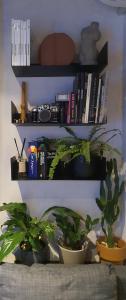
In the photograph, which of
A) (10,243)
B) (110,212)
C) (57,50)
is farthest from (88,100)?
(10,243)

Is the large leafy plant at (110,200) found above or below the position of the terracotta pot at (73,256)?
above

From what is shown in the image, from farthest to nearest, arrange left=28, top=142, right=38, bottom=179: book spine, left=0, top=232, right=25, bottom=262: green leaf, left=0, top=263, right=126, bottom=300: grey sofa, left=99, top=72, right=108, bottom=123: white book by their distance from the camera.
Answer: left=28, top=142, right=38, bottom=179: book spine → left=99, top=72, right=108, bottom=123: white book → left=0, top=232, right=25, bottom=262: green leaf → left=0, top=263, right=126, bottom=300: grey sofa

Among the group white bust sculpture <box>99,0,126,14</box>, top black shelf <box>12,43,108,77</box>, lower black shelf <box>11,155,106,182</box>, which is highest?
white bust sculpture <box>99,0,126,14</box>

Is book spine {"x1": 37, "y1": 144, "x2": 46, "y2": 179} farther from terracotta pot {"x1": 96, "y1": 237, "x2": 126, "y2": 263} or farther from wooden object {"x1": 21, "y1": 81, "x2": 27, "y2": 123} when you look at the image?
terracotta pot {"x1": 96, "y1": 237, "x2": 126, "y2": 263}

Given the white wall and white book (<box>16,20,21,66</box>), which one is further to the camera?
the white wall

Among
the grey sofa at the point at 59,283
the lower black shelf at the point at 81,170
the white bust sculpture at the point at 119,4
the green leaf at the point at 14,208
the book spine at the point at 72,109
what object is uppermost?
the white bust sculpture at the point at 119,4

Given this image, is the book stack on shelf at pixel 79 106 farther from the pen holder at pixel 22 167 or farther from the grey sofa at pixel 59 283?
the grey sofa at pixel 59 283

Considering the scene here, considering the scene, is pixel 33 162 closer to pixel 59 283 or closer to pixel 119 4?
pixel 59 283

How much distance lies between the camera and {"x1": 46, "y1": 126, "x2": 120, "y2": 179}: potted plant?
156cm

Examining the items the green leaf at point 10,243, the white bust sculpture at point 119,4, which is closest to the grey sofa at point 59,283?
the green leaf at point 10,243

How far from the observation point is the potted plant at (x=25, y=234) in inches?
59.3

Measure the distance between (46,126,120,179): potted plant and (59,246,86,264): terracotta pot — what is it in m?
0.48

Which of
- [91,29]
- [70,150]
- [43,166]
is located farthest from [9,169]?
[91,29]

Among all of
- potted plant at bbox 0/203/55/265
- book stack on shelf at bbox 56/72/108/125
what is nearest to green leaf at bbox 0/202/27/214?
potted plant at bbox 0/203/55/265
